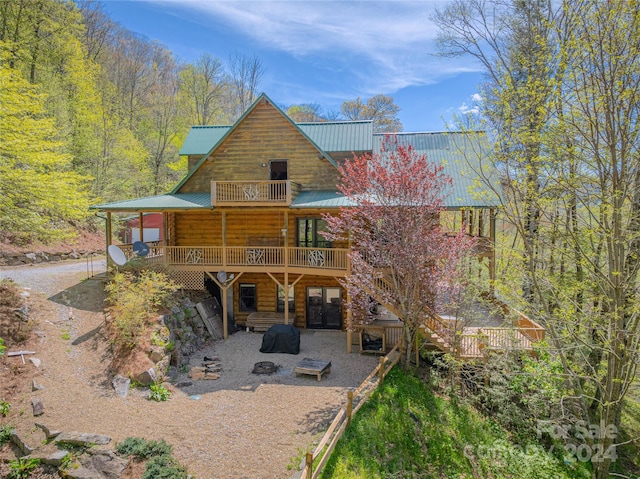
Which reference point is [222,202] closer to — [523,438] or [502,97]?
[502,97]

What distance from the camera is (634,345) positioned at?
23.1 ft

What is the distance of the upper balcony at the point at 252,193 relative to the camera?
14991mm

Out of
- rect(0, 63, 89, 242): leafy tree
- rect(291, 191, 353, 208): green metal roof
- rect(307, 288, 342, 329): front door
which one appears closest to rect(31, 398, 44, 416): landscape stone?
rect(0, 63, 89, 242): leafy tree

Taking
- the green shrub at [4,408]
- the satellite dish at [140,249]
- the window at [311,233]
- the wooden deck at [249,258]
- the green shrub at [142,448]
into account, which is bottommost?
the green shrub at [142,448]

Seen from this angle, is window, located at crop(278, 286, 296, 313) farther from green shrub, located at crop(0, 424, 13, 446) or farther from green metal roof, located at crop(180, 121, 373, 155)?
green shrub, located at crop(0, 424, 13, 446)

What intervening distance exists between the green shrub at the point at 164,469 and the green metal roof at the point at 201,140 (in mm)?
15023

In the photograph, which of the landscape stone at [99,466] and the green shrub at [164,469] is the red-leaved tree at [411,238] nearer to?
the green shrub at [164,469]

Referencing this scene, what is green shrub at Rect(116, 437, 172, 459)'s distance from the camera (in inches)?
309

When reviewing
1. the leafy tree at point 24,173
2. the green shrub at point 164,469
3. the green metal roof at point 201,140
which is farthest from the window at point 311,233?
the green shrub at point 164,469

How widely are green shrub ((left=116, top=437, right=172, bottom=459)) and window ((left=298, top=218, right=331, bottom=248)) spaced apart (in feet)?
33.7

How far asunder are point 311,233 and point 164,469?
11.1 meters

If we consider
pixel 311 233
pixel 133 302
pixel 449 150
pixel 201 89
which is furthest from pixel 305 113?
pixel 133 302

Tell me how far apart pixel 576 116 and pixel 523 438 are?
9012 millimetres

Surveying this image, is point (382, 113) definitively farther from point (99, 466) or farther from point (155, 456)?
point (99, 466)
